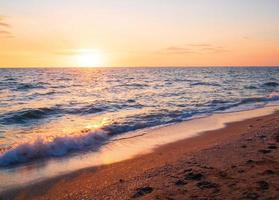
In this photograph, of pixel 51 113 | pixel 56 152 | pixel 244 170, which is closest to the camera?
pixel 244 170

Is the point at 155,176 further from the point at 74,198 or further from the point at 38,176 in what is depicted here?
the point at 38,176

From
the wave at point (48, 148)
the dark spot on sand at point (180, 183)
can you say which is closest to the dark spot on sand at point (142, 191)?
the dark spot on sand at point (180, 183)

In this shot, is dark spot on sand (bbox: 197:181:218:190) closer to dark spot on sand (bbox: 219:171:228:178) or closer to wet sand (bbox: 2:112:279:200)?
wet sand (bbox: 2:112:279:200)

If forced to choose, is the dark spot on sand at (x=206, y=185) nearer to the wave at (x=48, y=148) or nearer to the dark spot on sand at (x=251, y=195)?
the dark spot on sand at (x=251, y=195)

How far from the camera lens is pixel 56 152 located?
370 inches

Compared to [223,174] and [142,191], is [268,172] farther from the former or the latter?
[142,191]

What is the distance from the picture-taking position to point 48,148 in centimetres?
952

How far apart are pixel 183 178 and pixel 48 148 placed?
15.7 ft

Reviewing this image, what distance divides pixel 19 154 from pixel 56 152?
1019 mm

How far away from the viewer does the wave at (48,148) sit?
28.4 ft

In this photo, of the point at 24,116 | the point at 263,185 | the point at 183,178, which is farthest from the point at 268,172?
the point at 24,116

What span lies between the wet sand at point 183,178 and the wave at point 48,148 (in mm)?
2125

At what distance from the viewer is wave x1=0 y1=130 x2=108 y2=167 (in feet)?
28.4

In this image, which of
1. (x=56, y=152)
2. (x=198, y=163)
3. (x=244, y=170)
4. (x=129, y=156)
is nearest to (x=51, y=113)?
(x=56, y=152)
